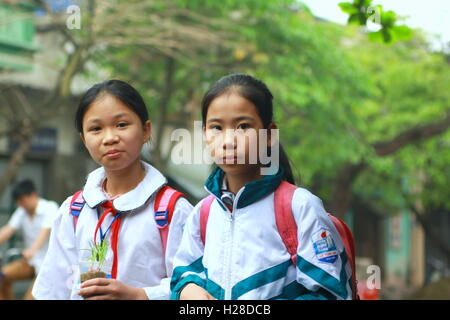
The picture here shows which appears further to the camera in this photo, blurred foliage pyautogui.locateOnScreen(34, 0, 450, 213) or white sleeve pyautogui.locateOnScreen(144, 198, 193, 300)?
blurred foliage pyautogui.locateOnScreen(34, 0, 450, 213)

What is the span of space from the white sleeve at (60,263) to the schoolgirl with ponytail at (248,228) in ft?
1.50

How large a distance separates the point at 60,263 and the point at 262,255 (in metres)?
0.80

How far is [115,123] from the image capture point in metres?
2.14

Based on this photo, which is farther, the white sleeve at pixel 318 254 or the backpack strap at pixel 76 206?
→ the backpack strap at pixel 76 206

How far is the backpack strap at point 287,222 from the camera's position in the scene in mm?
1847

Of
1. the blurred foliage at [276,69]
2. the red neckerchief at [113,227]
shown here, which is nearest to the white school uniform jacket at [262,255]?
the red neckerchief at [113,227]

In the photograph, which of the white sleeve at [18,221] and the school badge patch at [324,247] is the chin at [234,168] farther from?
the white sleeve at [18,221]

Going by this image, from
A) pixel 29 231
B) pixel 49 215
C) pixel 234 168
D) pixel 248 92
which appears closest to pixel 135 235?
pixel 234 168

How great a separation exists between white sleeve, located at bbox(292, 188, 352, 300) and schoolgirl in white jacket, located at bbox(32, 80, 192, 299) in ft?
1.55

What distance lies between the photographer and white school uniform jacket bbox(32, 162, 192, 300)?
2.14m

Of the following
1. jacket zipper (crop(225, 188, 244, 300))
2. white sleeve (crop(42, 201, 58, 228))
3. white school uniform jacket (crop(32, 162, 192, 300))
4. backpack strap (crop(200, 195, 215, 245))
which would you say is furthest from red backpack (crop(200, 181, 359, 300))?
white sleeve (crop(42, 201, 58, 228))

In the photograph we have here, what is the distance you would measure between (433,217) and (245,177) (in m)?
23.0

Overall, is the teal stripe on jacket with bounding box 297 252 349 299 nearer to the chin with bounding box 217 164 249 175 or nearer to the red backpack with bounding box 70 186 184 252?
the chin with bounding box 217 164 249 175
